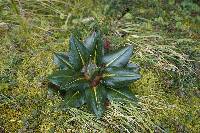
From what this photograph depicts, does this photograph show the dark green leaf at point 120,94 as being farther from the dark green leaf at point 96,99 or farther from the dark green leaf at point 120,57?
the dark green leaf at point 120,57

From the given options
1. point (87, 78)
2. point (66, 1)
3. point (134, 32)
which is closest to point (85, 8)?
point (66, 1)

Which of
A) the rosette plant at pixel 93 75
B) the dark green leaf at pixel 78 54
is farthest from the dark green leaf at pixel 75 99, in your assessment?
the dark green leaf at pixel 78 54

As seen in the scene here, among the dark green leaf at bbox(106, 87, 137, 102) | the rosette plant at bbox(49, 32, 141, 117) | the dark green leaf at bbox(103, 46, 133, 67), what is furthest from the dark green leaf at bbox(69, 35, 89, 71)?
the dark green leaf at bbox(106, 87, 137, 102)

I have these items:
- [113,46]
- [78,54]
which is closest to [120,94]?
[78,54]

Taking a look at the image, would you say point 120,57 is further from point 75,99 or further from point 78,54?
point 75,99

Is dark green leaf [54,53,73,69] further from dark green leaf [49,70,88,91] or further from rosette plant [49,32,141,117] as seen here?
dark green leaf [49,70,88,91]

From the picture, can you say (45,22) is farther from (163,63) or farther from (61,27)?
(163,63)
